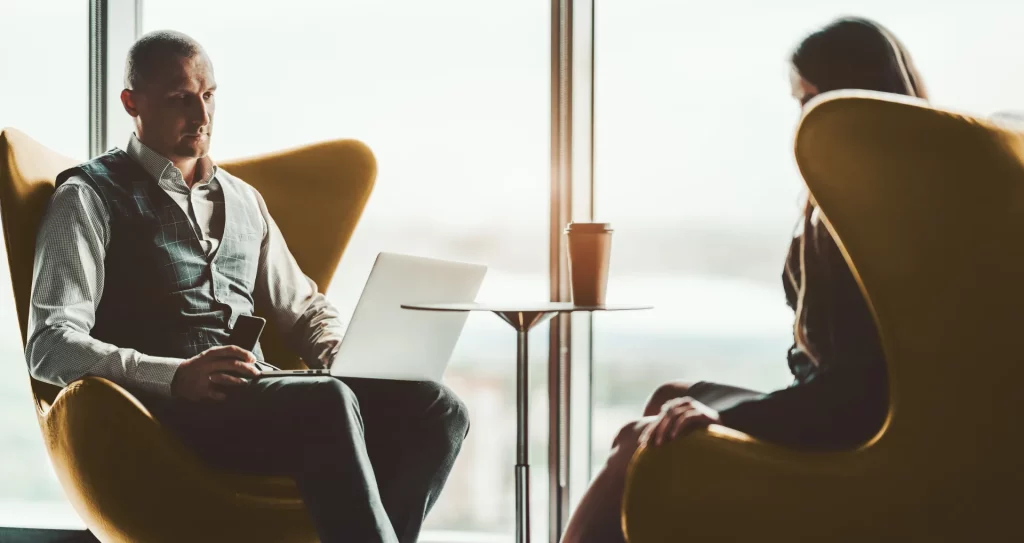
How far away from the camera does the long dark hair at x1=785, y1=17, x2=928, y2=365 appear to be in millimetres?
1266

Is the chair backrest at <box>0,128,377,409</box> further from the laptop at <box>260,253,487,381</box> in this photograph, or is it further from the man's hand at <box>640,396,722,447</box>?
the man's hand at <box>640,396,722,447</box>

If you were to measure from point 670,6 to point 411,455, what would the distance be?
1433 mm

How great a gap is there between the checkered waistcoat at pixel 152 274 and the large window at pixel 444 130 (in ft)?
2.22

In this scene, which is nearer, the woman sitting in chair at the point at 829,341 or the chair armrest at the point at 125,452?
the woman sitting in chair at the point at 829,341

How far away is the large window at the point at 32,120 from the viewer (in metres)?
2.50

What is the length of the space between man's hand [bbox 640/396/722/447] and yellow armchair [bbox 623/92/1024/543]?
157mm

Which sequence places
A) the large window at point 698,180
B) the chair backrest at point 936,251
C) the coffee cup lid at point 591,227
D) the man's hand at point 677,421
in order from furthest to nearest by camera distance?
the large window at point 698,180 < the coffee cup lid at point 591,227 < the man's hand at point 677,421 < the chair backrest at point 936,251

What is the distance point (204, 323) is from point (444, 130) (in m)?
0.96

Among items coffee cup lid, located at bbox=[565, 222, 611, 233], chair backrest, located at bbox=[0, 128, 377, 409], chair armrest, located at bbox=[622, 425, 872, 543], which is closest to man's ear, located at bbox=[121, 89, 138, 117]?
chair backrest, located at bbox=[0, 128, 377, 409]

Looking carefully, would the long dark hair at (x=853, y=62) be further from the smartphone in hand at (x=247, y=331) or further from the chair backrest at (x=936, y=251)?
the smartphone in hand at (x=247, y=331)

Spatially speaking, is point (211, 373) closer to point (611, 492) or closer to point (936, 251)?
point (611, 492)

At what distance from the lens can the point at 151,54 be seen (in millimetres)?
1753

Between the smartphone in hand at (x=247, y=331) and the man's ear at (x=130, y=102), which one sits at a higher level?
the man's ear at (x=130, y=102)

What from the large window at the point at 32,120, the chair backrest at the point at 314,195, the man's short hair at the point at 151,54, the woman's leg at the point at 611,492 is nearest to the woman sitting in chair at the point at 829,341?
the woman's leg at the point at 611,492
